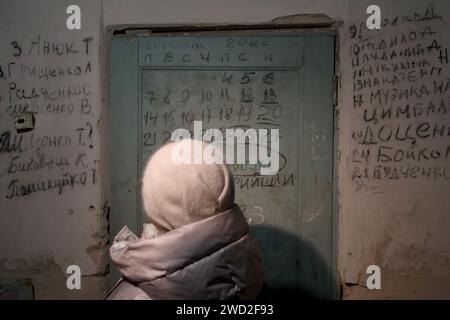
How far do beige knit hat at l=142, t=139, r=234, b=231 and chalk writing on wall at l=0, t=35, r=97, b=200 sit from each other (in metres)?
1.35

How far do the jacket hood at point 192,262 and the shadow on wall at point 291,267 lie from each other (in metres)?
1.15

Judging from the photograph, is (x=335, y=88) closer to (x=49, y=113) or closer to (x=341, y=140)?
(x=341, y=140)

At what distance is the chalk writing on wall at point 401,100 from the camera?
7.30 feet

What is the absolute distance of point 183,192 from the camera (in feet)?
3.75

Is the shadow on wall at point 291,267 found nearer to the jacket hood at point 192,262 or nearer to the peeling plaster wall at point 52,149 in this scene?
the peeling plaster wall at point 52,149

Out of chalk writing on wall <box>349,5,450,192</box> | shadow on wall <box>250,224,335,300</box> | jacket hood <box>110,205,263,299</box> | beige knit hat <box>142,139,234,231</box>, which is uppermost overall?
chalk writing on wall <box>349,5,450,192</box>

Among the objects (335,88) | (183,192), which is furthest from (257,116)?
(183,192)

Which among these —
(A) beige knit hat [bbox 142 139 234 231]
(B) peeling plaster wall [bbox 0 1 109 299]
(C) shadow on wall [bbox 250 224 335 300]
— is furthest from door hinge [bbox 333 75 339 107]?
(B) peeling plaster wall [bbox 0 1 109 299]

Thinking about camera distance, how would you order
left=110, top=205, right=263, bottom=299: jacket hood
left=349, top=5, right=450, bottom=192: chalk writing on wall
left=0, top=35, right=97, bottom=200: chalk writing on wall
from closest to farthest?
left=110, top=205, right=263, bottom=299: jacket hood → left=349, top=5, right=450, bottom=192: chalk writing on wall → left=0, top=35, right=97, bottom=200: chalk writing on wall

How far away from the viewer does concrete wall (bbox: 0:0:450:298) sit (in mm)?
2236

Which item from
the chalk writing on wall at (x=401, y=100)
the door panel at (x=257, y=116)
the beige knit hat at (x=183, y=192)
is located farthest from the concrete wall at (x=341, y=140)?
the beige knit hat at (x=183, y=192)

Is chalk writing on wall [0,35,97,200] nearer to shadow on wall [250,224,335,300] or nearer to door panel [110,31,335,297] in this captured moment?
door panel [110,31,335,297]

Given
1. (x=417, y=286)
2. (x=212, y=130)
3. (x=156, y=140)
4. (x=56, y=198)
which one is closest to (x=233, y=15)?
(x=212, y=130)

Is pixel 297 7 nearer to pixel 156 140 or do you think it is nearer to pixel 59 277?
pixel 156 140
